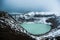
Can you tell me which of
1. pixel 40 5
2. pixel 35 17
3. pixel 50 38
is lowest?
pixel 50 38

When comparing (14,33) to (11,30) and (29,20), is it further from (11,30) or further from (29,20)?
(29,20)

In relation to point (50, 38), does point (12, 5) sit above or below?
above

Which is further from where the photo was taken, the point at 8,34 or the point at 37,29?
the point at 37,29

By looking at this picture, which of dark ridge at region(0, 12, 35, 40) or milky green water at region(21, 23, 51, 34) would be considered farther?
milky green water at region(21, 23, 51, 34)

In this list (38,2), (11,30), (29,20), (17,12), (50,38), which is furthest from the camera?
(38,2)

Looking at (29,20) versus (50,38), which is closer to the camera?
(50,38)

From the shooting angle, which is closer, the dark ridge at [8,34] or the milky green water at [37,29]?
the dark ridge at [8,34]

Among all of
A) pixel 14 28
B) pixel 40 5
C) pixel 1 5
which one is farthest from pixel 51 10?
pixel 14 28

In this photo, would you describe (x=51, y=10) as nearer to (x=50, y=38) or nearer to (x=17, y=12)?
(x=17, y=12)

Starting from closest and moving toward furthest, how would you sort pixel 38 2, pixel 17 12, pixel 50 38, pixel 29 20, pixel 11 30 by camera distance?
pixel 11 30 < pixel 50 38 < pixel 29 20 < pixel 17 12 < pixel 38 2
